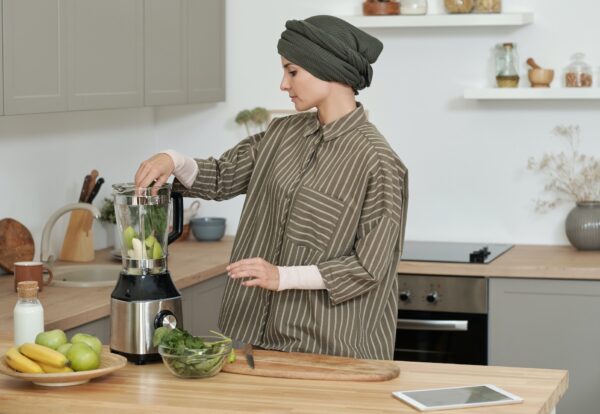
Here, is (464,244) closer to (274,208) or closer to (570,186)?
(570,186)

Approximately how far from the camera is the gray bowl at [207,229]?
4.73 metres

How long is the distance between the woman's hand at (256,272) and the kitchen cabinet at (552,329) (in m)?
1.78

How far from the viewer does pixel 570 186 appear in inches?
177

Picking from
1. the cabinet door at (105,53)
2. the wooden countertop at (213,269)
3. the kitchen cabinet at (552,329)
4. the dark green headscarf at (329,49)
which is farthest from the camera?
the kitchen cabinet at (552,329)

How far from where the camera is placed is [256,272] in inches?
95.0

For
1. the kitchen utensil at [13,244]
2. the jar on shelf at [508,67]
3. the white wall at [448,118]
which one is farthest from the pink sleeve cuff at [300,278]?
the jar on shelf at [508,67]

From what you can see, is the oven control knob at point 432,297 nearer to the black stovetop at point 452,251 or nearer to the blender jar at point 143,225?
the black stovetop at point 452,251

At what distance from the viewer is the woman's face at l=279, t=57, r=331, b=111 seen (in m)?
2.67

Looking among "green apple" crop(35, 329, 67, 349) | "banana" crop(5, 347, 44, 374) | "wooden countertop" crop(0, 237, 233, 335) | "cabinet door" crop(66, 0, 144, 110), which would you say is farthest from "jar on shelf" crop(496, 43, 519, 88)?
"banana" crop(5, 347, 44, 374)

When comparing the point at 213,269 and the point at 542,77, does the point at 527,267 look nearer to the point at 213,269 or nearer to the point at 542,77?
the point at 542,77

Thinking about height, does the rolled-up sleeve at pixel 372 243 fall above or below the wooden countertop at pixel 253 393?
above

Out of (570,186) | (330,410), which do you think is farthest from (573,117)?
(330,410)

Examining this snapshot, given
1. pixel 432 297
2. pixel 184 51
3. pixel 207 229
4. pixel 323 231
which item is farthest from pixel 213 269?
pixel 323 231

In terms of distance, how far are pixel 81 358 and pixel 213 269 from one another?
178 centimetres
